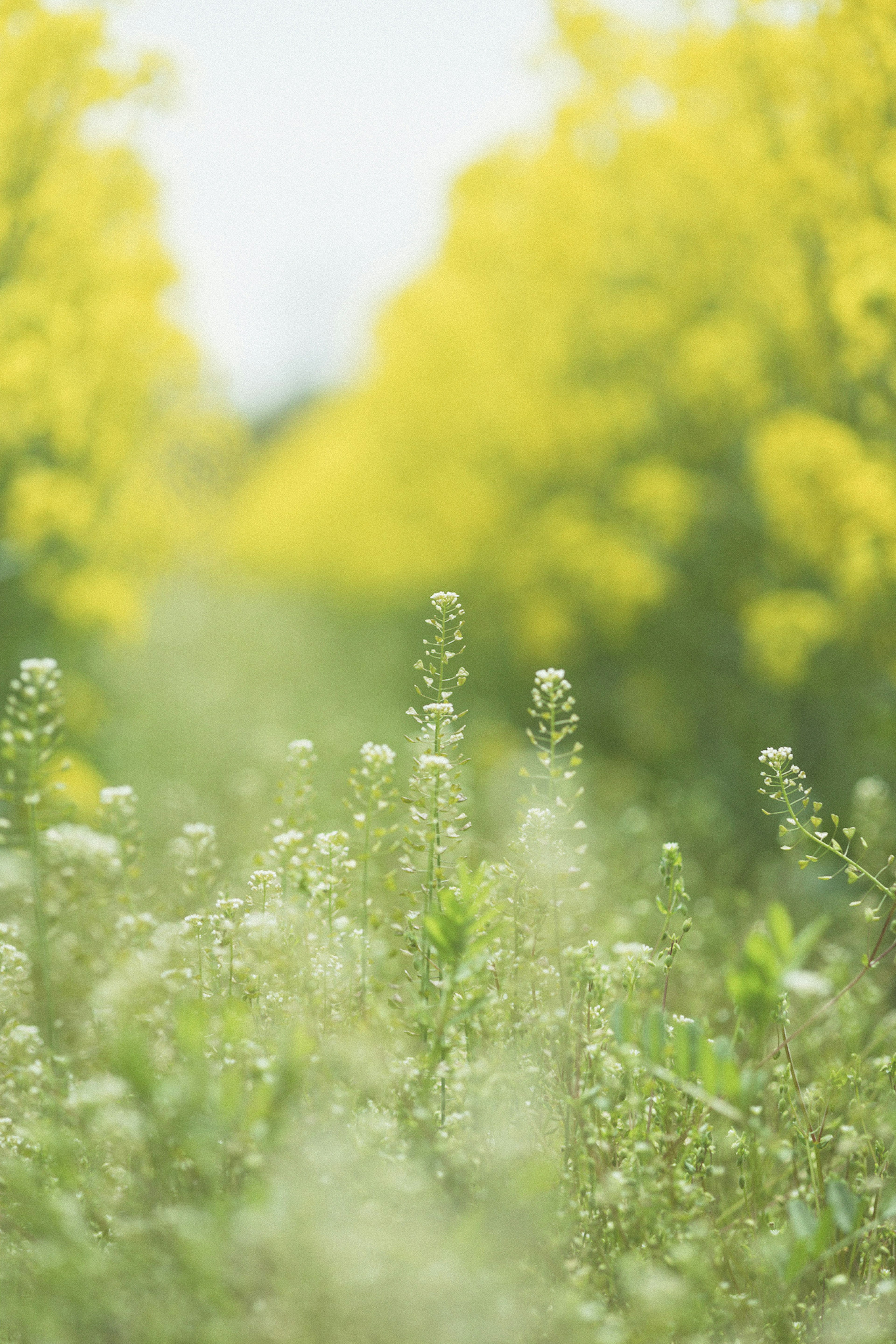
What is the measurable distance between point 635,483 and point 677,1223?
6.86 metres

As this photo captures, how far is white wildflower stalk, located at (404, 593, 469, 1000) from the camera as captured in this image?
2148 millimetres

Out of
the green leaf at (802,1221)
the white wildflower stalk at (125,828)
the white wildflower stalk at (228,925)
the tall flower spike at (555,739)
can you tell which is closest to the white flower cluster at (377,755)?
the tall flower spike at (555,739)

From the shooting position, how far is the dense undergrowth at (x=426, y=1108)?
1.57 metres

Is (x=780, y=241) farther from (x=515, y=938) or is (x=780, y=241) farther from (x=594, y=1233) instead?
(x=594, y=1233)

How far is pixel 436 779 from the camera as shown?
220 cm

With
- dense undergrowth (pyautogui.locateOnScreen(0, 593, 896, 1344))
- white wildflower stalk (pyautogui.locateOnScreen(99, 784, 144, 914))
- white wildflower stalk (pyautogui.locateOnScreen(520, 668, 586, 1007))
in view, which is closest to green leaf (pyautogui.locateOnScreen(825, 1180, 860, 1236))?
A: dense undergrowth (pyautogui.locateOnScreen(0, 593, 896, 1344))

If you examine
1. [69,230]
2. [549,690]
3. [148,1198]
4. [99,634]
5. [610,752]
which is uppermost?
[99,634]

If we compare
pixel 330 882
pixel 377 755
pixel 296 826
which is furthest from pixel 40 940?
pixel 377 755

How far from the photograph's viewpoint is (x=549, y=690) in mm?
2252

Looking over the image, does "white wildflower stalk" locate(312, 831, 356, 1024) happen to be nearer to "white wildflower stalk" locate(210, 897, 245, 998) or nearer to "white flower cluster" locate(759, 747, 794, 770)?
"white wildflower stalk" locate(210, 897, 245, 998)

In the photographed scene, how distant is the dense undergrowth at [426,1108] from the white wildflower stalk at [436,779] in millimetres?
14

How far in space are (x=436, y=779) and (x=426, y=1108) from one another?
69cm

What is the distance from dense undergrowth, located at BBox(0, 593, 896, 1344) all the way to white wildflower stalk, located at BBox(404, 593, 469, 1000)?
0.5 inches

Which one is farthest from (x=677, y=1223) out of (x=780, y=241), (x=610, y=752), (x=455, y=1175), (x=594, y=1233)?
(x=610, y=752)
